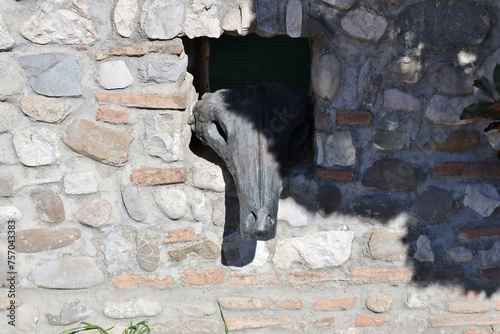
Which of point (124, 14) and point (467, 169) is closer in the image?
point (124, 14)

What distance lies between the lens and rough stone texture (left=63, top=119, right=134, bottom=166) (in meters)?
3.43

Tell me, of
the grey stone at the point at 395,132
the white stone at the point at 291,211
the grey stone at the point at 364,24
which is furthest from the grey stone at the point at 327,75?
the white stone at the point at 291,211

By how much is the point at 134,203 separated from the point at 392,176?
3.62ft

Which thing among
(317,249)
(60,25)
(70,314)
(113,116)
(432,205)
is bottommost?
(70,314)

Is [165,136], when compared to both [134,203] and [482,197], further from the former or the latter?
[482,197]

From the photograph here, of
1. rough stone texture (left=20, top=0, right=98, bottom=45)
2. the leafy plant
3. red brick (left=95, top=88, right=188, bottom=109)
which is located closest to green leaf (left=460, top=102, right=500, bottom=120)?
the leafy plant

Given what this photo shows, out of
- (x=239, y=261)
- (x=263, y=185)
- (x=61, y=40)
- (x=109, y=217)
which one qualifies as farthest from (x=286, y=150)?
(x=61, y=40)

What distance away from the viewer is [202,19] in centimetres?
332

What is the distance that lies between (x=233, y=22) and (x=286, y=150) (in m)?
0.58

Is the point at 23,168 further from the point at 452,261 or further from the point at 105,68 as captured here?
the point at 452,261

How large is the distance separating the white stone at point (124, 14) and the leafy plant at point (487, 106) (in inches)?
53.4

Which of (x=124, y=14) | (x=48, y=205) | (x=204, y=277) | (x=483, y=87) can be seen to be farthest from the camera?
(x=204, y=277)

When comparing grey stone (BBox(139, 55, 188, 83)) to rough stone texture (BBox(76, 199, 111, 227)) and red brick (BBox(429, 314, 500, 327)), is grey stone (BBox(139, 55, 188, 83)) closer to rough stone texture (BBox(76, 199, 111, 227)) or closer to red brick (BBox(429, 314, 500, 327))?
rough stone texture (BBox(76, 199, 111, 227))

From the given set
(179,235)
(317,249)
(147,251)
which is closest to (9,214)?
(147,251)
